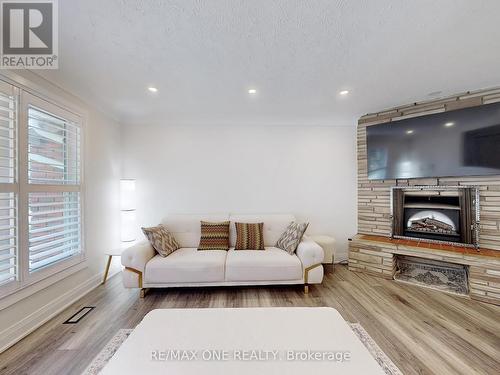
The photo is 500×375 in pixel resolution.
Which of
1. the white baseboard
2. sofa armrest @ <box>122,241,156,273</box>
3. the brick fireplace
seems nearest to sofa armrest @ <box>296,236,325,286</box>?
the brick fireplace

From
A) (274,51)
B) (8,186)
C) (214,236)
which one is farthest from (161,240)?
(274,51)

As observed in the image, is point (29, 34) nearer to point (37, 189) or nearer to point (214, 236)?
point (37, 189)

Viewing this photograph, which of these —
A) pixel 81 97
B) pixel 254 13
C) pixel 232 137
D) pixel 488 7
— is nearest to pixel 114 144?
pixel 81 97

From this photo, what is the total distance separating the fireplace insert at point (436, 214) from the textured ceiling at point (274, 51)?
1301 millimetres

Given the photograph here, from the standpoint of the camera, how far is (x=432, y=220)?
9.41ft

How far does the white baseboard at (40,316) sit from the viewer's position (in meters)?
1.68

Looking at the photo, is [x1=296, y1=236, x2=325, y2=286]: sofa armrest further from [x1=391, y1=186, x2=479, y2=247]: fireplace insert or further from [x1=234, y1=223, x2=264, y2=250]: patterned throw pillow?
[x1=391, y1=186, x2=479, y2=247]: fireplace insert

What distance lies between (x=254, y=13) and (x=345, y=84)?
1421mm

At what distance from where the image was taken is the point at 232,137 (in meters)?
3.57

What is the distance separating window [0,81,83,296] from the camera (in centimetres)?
172

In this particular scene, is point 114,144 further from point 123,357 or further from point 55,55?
point 123,357

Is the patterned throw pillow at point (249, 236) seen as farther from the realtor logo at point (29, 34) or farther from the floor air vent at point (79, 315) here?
the realtor logo at point (29, 34)

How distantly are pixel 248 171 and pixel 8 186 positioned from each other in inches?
109

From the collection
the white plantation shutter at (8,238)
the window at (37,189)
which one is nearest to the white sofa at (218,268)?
the window at (37,189)
